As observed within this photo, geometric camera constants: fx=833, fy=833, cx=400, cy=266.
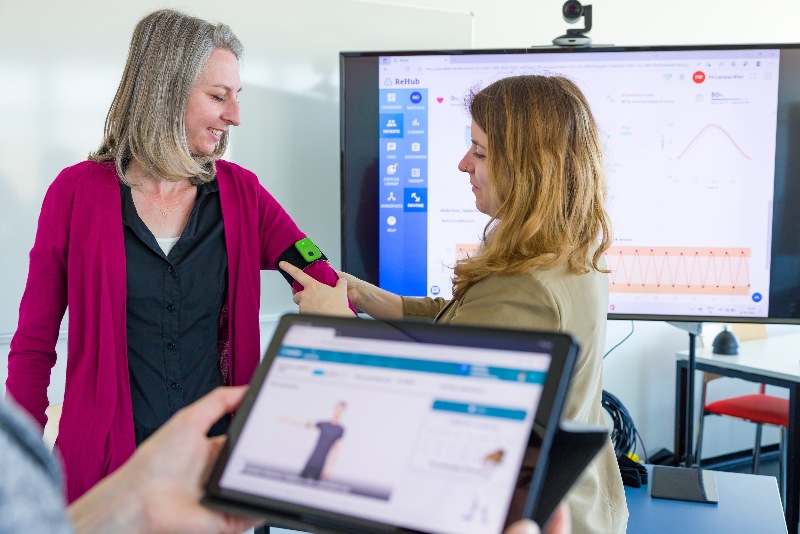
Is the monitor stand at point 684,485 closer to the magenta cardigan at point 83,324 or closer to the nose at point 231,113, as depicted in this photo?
the magenta cardigan at point 83,324

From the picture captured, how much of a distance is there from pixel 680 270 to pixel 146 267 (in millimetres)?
1680

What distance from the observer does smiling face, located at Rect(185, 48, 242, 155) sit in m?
1.77

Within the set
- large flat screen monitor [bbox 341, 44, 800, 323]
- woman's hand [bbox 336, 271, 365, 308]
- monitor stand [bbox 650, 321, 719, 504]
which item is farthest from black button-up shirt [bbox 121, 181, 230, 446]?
monitor stand [bbox 650, 321, 719, 504]

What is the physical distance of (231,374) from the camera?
1737 millimetres

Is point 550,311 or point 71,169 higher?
point 71,169

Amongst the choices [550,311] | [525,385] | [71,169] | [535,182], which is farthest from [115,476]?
[71,169]

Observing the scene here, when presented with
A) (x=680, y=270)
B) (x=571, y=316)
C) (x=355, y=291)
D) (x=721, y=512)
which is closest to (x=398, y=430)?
(x=571, y=316)

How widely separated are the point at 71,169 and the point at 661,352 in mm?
3204

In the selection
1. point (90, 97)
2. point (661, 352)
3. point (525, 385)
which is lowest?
point (661, 352)

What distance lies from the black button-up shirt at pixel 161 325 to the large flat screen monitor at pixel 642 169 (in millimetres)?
1070

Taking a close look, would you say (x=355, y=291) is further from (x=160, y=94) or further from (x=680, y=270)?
(x=680, y=270)

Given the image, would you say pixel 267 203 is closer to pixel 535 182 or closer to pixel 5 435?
pixel 535 182

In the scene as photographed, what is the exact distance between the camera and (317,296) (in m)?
1.73

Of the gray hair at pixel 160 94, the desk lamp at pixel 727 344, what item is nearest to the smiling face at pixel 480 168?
the gray hair at pixel 160 94
